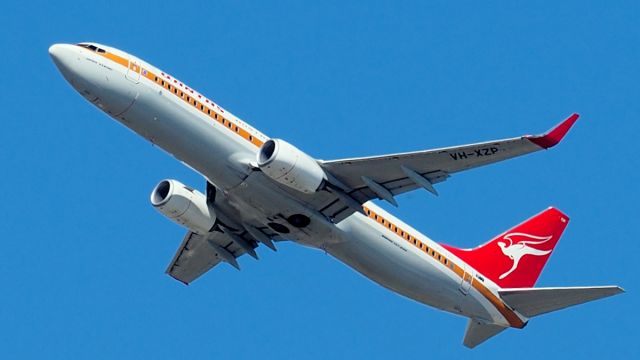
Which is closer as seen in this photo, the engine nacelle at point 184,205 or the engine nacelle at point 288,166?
the engine nacelle at point 288,166

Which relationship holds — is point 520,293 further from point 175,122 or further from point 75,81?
point 75,81

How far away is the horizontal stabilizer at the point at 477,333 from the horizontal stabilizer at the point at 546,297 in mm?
1412

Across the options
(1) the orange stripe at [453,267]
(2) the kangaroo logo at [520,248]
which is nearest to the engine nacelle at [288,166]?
(1) the orange stripe at [453,267]

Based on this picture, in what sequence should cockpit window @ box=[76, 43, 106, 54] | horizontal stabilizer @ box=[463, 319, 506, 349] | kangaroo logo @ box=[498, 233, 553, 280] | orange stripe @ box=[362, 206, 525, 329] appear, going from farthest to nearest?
kangaroo logo @ box=[498, 233, 553, 280], horizontal stabilizer @ box=[463, 319, 506, 349], orange stripe @ box=[362, 206, 525, 329], cockpit window @ box=[76, 43, 106, 54]

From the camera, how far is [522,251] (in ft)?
163

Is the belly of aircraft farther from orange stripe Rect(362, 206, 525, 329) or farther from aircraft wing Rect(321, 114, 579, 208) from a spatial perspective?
aircraft wing Rect(321, 114, 579, 208)

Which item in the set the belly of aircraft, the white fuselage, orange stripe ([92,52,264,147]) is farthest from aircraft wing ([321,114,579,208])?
orange stripe ([92,52,264,147])

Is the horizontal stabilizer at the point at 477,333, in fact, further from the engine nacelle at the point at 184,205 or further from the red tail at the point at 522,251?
the engine nacelle at the point at 184,205

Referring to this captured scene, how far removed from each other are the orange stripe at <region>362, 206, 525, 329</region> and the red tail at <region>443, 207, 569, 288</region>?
106 centimetres

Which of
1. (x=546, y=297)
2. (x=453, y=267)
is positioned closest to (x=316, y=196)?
(x=453, y=267)

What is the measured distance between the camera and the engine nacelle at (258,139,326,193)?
40.5m

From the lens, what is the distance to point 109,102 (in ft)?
135

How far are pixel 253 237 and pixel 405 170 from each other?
850cm

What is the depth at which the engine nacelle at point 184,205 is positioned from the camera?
44.7 m
